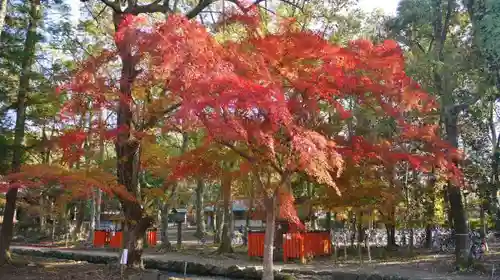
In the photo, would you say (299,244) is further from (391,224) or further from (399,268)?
(391,224)

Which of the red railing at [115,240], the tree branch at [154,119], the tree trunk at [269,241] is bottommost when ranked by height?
the red railing at [115,240]

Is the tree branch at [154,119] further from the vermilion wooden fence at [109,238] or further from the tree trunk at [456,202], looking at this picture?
the vermilion wooden fence at [109,238]

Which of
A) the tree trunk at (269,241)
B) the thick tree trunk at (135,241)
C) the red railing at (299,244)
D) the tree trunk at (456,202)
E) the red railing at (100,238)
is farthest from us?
the red railing at (100,238)

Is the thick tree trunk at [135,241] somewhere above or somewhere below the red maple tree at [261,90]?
below

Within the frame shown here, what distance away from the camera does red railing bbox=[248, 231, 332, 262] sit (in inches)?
679

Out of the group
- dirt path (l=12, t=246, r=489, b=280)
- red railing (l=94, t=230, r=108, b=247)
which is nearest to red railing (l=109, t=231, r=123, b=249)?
red railing (l=94, t=230, r=108, b=247)

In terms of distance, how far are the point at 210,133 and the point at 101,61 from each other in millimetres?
3903

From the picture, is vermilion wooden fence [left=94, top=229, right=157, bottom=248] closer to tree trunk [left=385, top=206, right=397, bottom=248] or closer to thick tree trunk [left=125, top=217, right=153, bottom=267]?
tree trunk [left=385, top=206, right=397, bottom=248]

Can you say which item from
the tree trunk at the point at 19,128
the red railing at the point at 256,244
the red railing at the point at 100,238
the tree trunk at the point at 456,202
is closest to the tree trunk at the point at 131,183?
the tree trunk at the point at 19,128

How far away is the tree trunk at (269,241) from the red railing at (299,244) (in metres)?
7.03

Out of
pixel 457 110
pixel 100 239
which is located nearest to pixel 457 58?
pixel 457 110

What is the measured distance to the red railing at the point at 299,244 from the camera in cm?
1725

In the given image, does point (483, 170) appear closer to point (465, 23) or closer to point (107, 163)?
point (465, 23)

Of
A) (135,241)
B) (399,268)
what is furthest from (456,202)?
(135,241)
